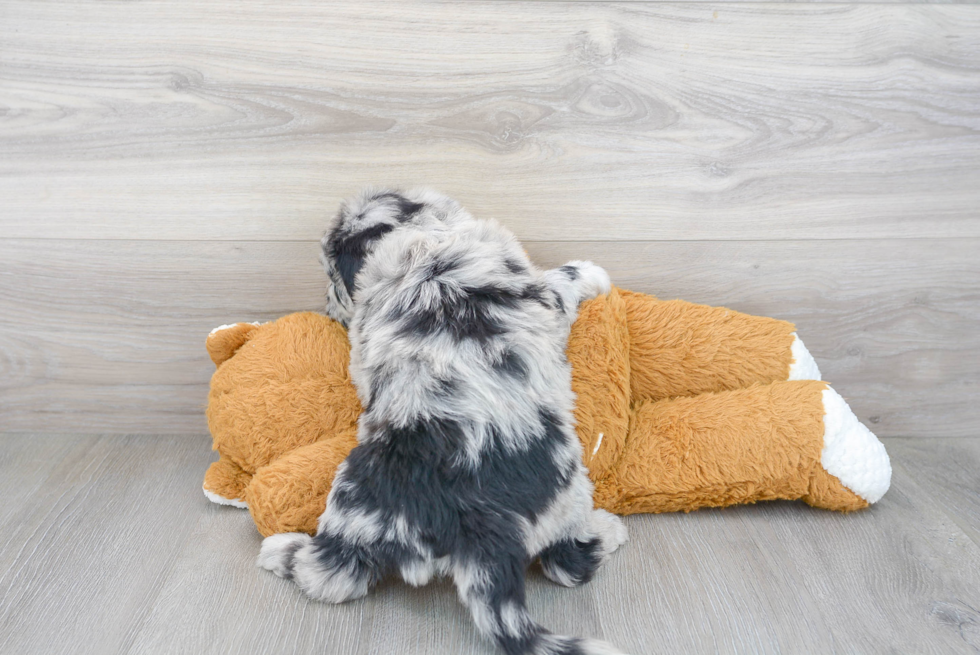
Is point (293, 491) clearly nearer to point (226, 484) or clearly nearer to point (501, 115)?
point (226, 484)

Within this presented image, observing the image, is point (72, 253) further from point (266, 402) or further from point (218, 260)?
point (266, 402)

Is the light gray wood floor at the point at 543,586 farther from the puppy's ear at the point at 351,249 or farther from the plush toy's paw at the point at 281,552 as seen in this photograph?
the puppy's ear at the point at 351,249

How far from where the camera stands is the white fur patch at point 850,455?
1.30 m

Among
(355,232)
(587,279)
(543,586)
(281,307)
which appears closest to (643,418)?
(587,279)

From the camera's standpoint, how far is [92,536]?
50.8 inches

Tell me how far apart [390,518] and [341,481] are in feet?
0.35

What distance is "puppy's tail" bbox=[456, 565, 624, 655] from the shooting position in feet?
3.04

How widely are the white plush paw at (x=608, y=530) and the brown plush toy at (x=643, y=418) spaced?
0.05m

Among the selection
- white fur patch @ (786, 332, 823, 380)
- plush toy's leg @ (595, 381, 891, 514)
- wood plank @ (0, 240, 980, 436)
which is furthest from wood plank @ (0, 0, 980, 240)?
plush toy's leg @ (595, 381, 891, 514)

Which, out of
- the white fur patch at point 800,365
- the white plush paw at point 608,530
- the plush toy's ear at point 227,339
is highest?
the white fur patch at point 800,365

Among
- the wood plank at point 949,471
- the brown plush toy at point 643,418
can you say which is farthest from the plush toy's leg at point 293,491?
the wood plank at point 949,471

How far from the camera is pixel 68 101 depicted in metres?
1.45

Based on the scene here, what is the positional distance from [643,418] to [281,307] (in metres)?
0.82

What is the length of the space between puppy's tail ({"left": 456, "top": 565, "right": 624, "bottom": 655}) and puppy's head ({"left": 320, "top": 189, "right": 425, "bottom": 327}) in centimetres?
53
